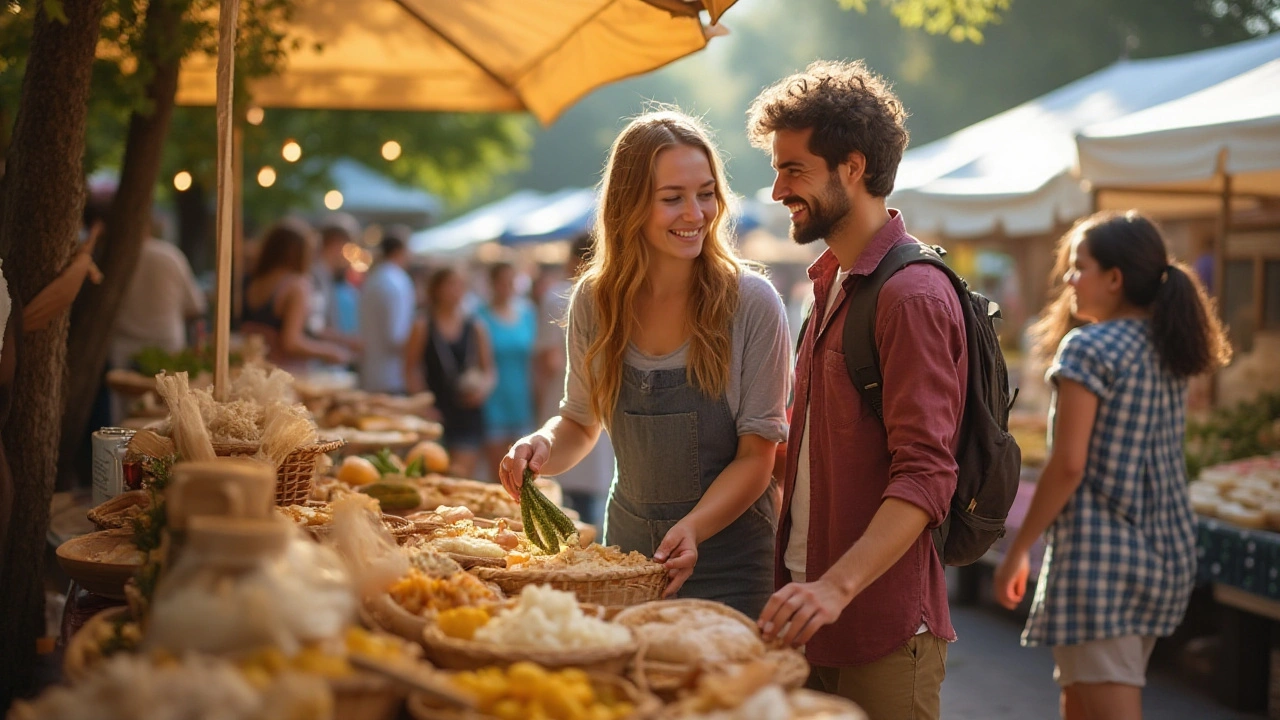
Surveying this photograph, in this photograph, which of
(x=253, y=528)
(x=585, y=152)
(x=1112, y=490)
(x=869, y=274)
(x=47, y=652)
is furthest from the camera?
(x=585, y=152)

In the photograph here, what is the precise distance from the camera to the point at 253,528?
1870 mm

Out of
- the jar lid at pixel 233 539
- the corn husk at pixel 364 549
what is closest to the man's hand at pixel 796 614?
the corn husk at pixel 364 549

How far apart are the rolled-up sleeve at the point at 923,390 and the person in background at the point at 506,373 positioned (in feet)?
25.6

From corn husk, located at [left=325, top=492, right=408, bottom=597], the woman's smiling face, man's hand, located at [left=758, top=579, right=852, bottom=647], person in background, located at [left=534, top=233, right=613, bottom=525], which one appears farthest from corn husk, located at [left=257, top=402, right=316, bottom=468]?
person in background, located at [left=534, top=233, right=613, bottom=525]

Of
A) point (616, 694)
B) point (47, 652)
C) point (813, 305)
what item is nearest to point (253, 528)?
point (616, 694)

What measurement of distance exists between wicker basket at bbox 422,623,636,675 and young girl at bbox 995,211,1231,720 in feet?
7.97

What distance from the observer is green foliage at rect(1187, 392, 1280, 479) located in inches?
290

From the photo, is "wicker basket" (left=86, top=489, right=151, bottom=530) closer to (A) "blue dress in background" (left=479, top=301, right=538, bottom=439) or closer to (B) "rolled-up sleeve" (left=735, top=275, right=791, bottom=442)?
(B) "rolled-up sleeve" (left=735, top=275, right=791, bottom=442)

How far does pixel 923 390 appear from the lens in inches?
107

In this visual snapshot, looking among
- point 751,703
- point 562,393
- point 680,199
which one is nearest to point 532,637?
point 751,703

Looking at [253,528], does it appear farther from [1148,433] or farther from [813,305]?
[1148,433]

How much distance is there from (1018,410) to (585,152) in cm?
5034

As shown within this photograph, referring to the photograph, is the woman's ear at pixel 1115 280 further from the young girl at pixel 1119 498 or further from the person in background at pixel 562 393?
the person in background at pixel 562 393

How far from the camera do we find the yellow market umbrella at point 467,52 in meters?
4.98
